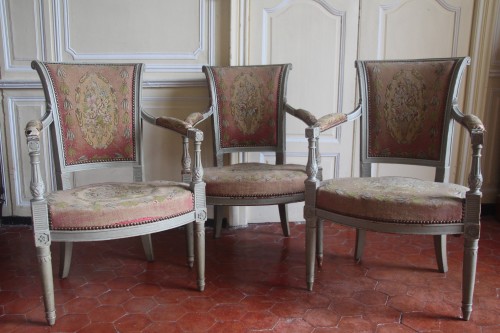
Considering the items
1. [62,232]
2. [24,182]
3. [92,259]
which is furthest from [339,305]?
[24,182]

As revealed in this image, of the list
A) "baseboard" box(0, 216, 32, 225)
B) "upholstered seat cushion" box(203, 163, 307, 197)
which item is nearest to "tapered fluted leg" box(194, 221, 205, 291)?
"upholstered seat cushion" box(203, 163, 307, 197)

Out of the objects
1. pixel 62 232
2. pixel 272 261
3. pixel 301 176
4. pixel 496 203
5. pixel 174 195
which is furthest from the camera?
pixel 496 203

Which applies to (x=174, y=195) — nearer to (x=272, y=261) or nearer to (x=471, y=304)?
(x=272, y=261)

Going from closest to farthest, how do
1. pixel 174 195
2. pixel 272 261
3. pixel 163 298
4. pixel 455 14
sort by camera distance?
pixel 174 195
pixel 163 298
pixel 272 261
pixel 455 14

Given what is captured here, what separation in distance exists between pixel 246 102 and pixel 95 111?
0.77 m

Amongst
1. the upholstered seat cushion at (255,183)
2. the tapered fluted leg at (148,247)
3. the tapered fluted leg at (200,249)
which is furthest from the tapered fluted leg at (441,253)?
the tapered fluted leg at (148,247)

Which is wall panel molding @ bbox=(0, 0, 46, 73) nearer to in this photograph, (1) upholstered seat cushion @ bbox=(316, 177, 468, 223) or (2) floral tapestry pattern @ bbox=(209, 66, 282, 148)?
(2) floral tapestry pattern @ bbox=(209, 66, 282, 148)

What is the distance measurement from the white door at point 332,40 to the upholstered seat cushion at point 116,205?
1024 millimetres

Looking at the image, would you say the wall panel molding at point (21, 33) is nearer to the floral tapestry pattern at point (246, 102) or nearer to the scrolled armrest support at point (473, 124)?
the floral tapestry pattern at point (246, 102)

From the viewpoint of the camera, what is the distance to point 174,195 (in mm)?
1726

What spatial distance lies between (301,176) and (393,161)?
17.6 inches

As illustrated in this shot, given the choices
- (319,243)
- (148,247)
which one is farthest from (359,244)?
(148,247)

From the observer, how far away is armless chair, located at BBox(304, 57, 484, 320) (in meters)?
1.58

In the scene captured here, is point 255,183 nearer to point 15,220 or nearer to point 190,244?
point 190,244
